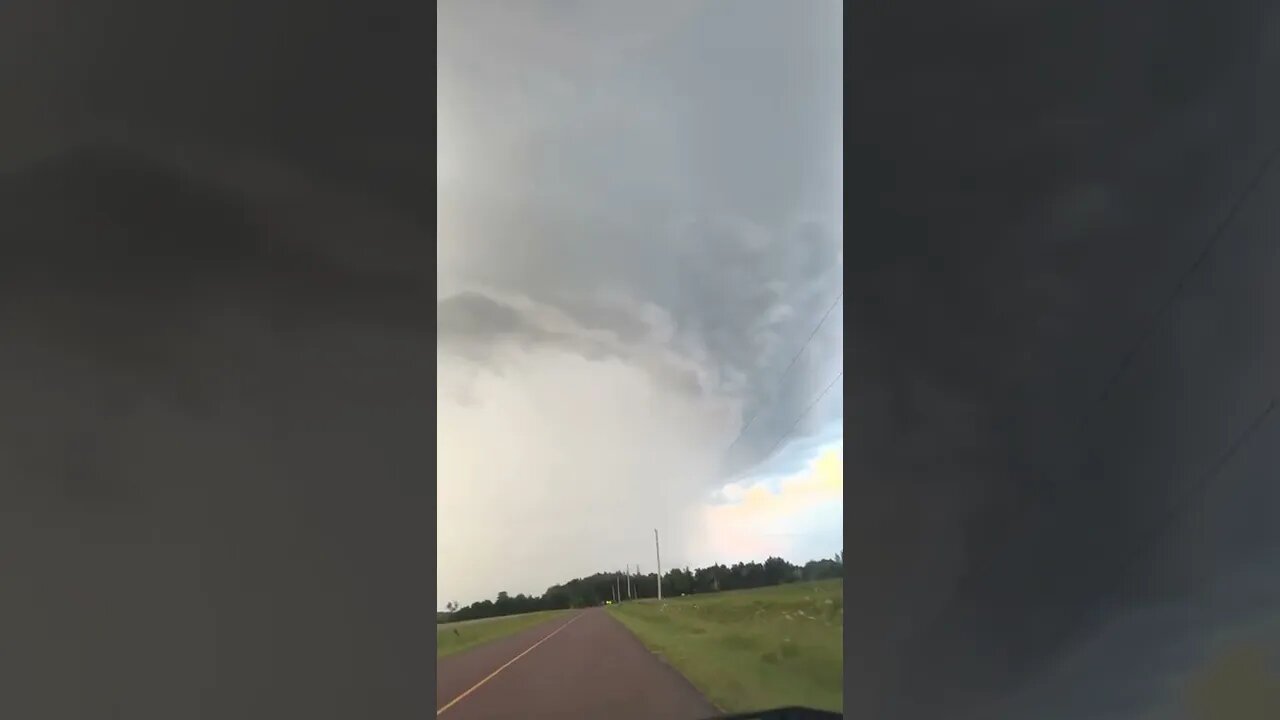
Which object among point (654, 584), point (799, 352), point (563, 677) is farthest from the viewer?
point (799, 352)

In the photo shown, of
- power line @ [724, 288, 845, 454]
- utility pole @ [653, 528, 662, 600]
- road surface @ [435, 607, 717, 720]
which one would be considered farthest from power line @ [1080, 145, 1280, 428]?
road surface @ [435, 607, 717, 720]

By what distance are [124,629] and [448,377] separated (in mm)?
660

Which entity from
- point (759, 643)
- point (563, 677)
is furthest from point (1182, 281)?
point (563, 677)

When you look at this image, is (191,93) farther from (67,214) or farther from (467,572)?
(467,572)

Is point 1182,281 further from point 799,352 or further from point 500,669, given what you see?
point 500,669

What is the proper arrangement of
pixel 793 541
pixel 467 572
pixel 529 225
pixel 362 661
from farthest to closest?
pixel 793 541 → pixel 529 225 → pixel 467 572 → pixel 362 661

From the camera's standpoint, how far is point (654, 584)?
1.81 m

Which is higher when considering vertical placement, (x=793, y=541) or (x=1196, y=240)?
(x=1196, y=240)

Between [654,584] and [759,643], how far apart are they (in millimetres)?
358

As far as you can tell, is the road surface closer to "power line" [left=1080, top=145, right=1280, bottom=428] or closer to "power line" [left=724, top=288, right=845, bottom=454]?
"power line" [left=724, top=288, right=845, bottom=454]

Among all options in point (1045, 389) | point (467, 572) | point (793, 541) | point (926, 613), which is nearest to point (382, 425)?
point (467, 572)

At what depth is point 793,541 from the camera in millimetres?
1933

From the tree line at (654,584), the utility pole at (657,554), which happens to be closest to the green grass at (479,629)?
the tree line at (654,584)

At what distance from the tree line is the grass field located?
0.02 m
